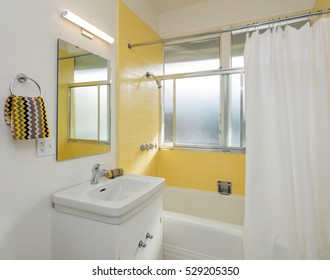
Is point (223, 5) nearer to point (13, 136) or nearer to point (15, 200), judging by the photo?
Answer: point (13, 136)

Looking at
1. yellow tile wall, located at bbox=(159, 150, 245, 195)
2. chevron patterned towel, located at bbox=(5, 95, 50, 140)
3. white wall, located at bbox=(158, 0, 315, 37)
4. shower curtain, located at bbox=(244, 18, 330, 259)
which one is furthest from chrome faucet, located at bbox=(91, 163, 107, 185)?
white wall, located at bbox=(158, 0, 315, 37)

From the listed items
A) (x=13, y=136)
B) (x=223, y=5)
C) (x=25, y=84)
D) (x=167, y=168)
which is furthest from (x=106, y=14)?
(x=167, y=168)

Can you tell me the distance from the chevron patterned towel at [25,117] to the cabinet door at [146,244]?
775 millimetres

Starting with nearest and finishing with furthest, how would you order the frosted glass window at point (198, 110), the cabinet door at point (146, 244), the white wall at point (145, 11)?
the cabinet door at point (146, 244) → the white wall at point (145, 11) → the frosted glass window at point (198, 110)

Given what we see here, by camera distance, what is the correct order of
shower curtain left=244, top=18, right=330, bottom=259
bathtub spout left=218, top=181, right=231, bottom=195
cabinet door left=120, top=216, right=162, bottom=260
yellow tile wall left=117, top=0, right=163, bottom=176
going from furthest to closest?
bathtub spout left=218, top=181, right=231, bottom=195
yellow tile wall left=117, top=0, right=163, bottom=176
shower curtain left=244, top=18, right=330, bottom=259
cabinet door left=120, top=216, right=162, bottom=260

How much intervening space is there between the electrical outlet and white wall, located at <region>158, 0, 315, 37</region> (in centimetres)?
212

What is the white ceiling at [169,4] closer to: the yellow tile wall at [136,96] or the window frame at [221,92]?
the yellow tile wall at [136,96]

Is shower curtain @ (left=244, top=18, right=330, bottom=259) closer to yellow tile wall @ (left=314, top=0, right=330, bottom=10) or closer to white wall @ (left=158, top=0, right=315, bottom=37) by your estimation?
yellow tile wall @ (left=314, top=0, right=330, bottom=10)

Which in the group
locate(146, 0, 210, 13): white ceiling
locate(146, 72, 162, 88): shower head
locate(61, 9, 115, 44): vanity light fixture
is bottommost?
locate(146, 72, 162, 88): shower head

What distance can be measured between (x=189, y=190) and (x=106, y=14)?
2.04 m

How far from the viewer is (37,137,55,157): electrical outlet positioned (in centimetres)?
117

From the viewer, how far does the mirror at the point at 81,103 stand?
1.32 m

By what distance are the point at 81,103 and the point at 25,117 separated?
1.67ft

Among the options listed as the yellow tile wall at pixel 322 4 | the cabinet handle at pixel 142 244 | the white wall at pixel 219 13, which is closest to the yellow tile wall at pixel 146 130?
the white wall at pixel 219 13
